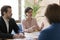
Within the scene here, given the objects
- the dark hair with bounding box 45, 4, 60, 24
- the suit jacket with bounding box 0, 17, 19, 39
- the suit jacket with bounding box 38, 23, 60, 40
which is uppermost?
the dark hair with bounding box 45, 4, 60, 24

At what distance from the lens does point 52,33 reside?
1.83m

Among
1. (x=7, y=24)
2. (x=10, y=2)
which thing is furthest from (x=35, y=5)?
(x=7, y=24)

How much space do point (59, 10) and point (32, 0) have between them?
2.71 meters

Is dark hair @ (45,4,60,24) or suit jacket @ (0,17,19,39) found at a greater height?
dark hair @ (45,4,60,24)

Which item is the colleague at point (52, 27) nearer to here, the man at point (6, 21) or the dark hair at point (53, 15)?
the dark hair at point (53, 15)

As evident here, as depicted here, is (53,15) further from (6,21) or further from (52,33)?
(6,21)

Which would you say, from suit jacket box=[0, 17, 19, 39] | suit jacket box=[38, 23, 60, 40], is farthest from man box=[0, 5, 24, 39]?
suit jacket box=[38, 23, 60, 40]

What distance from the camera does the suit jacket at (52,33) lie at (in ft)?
5.93

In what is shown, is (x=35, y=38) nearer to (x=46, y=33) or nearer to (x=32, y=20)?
(x=46, y=33)

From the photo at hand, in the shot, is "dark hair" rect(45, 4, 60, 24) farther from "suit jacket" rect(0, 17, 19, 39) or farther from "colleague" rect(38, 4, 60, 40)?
"suit jacket" rect(0, 17, 19, 39)

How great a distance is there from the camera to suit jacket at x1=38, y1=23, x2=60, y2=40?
1808mm

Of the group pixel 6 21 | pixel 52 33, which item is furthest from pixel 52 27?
pixel 6 21

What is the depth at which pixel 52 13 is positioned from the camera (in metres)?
1.84

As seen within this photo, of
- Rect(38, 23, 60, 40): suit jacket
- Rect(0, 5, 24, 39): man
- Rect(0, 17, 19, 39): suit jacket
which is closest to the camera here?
Rect(38, 23, 60, 40): suit jacket
